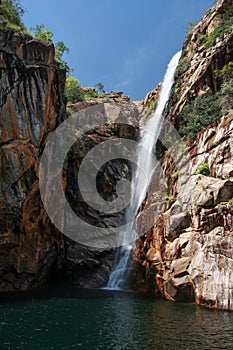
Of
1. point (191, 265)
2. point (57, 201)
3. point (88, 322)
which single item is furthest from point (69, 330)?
point (57, 201)

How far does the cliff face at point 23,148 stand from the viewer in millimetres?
23297

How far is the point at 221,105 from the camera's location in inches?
980

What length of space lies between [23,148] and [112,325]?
46.2ft

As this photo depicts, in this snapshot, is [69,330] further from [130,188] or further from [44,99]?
[130,188]

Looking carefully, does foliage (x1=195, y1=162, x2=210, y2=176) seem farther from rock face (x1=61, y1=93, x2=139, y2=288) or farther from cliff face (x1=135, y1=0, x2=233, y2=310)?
rock face (x1=61, y1=93, x2=139, y2=288)

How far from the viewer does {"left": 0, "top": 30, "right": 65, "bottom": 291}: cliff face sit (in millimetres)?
23297

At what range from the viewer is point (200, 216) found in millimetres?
20562

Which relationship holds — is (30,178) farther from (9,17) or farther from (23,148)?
(9,17)

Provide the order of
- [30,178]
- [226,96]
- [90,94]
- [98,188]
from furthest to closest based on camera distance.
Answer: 1. [90,94]
2. [98,188]
3. [226,96]
4. [30,178]

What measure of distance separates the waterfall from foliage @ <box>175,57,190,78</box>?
4.35 feet

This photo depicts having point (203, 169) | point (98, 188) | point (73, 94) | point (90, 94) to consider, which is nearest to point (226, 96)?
point (203, 169)

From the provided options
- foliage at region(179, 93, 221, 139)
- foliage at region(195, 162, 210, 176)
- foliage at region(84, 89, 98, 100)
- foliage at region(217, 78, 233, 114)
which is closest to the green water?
foliage at region(195, 162, 210, 176)

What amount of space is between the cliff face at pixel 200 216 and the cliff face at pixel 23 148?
874 centimetres

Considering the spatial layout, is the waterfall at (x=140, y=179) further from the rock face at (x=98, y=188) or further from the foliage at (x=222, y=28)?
the foliage at (x=222, y=28)
